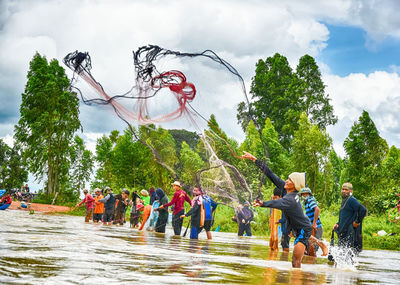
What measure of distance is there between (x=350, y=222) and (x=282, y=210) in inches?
147

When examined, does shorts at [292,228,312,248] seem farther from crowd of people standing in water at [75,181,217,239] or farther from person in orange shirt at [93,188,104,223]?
person in orange shirt at [93,188,104,223]

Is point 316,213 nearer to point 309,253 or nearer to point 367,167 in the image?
point 309,253

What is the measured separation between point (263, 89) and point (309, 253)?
49786 mm

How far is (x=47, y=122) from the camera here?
49.8m

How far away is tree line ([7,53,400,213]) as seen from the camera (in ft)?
127

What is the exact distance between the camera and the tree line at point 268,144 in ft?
127

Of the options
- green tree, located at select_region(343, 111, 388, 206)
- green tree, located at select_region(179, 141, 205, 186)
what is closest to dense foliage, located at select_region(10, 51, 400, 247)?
green tree, located at select_region(343, 111, 388, 206)

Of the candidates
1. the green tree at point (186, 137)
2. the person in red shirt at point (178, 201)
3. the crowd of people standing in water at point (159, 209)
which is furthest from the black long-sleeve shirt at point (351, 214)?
the person in red shirt at point (178, 201)

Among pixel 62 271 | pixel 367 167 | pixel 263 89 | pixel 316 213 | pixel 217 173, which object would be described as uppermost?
pixel 263 89

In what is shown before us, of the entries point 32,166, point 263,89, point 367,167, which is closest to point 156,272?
point 367,167

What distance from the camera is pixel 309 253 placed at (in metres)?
11.9

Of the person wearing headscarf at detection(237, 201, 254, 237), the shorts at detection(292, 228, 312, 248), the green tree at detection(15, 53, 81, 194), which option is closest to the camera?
the shorts at detection(292, 228, 312, 248)

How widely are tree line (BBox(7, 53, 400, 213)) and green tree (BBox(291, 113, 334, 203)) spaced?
0.27 feet

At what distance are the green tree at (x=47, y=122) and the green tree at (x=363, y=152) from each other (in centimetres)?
2718
